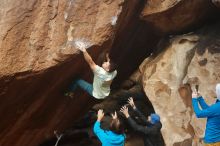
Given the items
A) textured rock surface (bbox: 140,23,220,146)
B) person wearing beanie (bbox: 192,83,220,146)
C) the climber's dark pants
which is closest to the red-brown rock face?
the climber's dark pants

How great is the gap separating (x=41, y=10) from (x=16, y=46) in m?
0.70

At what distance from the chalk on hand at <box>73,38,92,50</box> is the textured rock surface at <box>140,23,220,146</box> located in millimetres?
2110

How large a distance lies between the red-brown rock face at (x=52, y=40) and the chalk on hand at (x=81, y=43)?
64 mm

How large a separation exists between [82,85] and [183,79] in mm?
2018

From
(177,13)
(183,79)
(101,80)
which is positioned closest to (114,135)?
(101,80)

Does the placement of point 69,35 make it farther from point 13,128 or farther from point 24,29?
point 13,128

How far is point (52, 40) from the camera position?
6812 millimetres

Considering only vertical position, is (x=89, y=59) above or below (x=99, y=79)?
above

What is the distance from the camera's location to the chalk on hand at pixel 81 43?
6887mm

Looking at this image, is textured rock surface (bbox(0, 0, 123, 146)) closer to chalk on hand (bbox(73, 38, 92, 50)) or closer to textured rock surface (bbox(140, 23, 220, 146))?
chalk on hand (bbox(73, 38, 92, 50))

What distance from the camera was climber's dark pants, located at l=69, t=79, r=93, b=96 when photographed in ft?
24.1

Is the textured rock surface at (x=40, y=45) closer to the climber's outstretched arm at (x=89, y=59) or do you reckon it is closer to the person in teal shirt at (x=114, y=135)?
the climber's outstretched arm at (x=89, y=59)

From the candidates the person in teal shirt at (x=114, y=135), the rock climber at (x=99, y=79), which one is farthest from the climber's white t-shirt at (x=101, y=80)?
the person in teal shirt at (x=114, y=135)

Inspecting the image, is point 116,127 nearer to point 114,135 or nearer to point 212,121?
point 114,135
